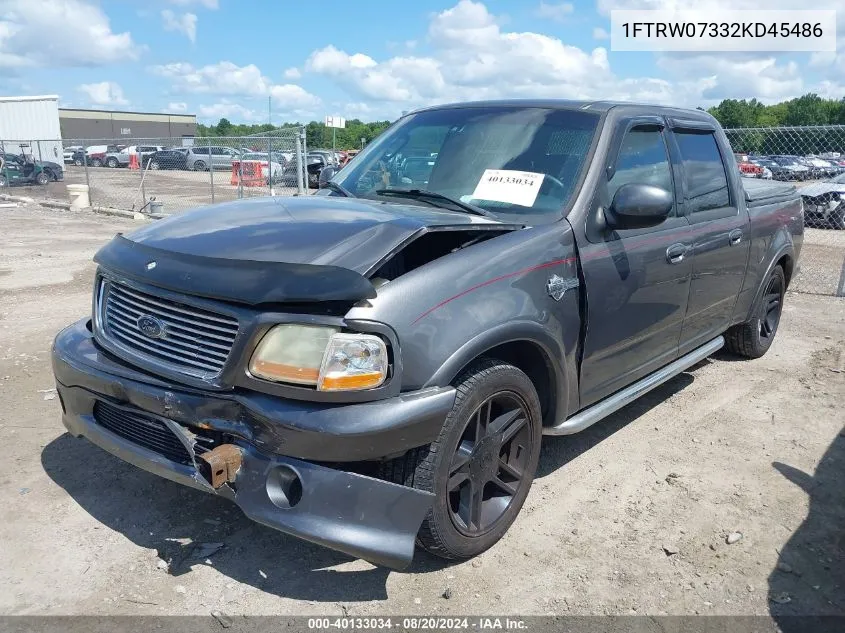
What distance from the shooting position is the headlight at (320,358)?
7.79 feet

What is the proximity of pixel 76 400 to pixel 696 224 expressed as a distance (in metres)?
3.52

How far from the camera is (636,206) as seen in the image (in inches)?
129

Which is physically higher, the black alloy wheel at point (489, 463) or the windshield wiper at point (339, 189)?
the windshield wiper at point (339, 189)

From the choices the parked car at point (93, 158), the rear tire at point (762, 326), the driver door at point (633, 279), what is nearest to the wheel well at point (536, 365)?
the driver door at point (633, 279)

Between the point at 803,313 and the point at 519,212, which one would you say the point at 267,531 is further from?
the point at 803,313

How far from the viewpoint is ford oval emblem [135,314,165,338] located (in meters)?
2.67

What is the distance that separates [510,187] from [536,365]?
0.91 m

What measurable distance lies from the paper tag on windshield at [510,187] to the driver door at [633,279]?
32cm

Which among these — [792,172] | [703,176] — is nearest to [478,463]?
[703,176]

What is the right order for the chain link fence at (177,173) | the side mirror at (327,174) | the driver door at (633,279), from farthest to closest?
the chain link fence at (177,173), the side mirror at (327,174), the driver door at (633,279)

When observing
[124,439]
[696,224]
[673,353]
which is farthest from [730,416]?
[124,439]

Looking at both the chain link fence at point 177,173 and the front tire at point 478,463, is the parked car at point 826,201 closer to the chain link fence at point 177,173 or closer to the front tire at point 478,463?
the chain link fence at point 177,173

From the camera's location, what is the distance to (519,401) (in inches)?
119

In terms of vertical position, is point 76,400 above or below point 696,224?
below
